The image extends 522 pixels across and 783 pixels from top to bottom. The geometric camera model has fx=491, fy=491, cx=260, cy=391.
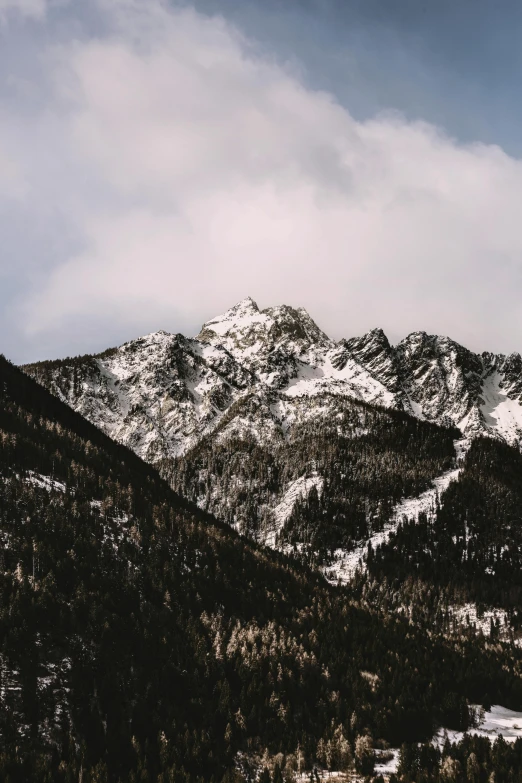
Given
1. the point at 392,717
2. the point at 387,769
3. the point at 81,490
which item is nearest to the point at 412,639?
the point at 392,717

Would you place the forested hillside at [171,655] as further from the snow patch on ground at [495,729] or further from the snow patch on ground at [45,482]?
the snow patch on ground at [495,729]

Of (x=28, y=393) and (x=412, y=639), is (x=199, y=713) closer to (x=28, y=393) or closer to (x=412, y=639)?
(x=412, y=639)

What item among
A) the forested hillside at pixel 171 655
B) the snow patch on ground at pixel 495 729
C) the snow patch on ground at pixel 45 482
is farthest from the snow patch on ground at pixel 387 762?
the snow patch on ground at pixel 45 482

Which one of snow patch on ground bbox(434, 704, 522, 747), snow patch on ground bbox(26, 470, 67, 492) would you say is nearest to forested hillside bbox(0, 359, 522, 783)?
snow patch on ground bbox(26, 470, 67, 492)

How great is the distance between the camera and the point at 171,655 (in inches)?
3824

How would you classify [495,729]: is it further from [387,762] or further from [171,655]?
[171,655]

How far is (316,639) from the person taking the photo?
11544cm

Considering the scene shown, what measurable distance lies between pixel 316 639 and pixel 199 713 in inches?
1467

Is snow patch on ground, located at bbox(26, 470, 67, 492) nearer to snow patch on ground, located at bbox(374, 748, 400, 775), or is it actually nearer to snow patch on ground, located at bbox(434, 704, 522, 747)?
snow patch on ground, located at bbox(374, 748, 400, 775)

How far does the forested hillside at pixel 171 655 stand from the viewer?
240ft

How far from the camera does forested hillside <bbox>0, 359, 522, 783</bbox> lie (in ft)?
240

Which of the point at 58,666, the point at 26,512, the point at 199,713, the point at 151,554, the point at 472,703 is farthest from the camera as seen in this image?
the point at 151,554

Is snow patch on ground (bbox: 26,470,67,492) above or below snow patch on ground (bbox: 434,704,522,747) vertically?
above

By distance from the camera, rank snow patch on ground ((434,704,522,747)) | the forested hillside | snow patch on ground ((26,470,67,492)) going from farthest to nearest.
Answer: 1. snow patch on ground ((26,470,67,492))
2. snow patch on ground ((434,704,522,747))
3. the forested hillside
